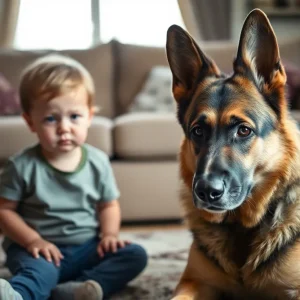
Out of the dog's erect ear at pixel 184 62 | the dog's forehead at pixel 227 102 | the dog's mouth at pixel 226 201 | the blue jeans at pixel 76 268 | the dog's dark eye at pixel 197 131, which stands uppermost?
the dog's erect ear at pixel 184 62

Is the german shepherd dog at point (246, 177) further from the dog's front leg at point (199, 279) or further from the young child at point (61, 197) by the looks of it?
the young child at point (61, 197)

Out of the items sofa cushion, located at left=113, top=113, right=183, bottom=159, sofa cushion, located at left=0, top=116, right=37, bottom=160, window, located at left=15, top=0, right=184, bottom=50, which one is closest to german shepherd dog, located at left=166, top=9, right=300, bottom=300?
sofa cushion, located at left=113, top=113, right=183, bottom=159

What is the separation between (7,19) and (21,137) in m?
2.14

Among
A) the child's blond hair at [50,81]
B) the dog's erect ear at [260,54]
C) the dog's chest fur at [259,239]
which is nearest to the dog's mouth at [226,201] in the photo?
the dog's chest fur at [259,239]

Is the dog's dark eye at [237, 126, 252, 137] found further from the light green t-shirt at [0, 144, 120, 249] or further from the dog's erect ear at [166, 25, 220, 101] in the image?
the light green t-shirt at [0, 144, 120, 249]

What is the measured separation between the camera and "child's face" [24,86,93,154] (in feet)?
5.76

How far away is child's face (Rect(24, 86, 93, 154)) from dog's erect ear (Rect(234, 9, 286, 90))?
1.90 feet

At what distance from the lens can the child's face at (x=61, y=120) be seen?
69.2 inches

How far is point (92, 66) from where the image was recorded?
3539mm

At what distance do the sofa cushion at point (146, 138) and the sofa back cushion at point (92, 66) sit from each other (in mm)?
770

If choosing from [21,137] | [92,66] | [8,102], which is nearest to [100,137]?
[21,137]

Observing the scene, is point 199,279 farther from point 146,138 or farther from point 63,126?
point 146,138

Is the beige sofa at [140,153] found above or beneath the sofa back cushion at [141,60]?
beneath

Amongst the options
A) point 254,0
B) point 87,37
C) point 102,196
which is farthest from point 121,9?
point 102,196
